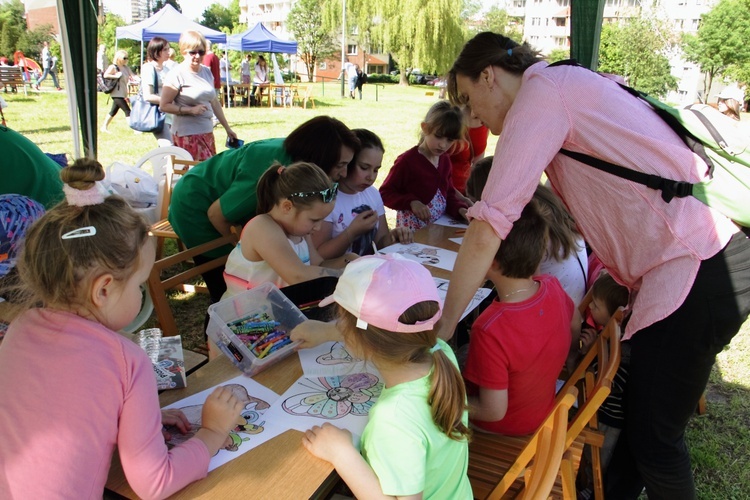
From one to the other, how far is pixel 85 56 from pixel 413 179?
327 cm

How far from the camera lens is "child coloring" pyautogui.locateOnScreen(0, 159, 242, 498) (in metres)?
0.98

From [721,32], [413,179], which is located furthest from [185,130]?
[721,32]

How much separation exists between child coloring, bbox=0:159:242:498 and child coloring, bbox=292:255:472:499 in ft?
1.07

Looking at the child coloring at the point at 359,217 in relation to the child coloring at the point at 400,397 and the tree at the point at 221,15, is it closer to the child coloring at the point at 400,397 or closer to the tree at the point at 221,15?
the child coloring at the point at 400,397

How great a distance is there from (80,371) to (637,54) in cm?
2023

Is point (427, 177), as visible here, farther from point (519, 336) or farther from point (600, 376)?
point (600, 376)

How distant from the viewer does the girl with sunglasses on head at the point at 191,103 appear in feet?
16.8

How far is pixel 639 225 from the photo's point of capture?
→ 4.75 ft

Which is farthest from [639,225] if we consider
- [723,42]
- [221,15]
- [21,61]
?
[221,15]

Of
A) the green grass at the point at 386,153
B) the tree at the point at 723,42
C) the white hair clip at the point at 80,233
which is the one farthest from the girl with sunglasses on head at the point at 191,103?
the tree at the point at 723,42

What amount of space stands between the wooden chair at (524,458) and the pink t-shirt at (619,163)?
439 millimetres

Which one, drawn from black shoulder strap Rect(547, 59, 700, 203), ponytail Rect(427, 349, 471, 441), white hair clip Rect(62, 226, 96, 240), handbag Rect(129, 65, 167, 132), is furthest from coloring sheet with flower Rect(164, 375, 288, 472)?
handbag Rect(129, 65, 167, 132)

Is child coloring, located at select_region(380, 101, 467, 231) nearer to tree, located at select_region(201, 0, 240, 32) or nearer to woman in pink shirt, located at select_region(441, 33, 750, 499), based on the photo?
woman in pink shirt, located at select_region(441, 33, 750, 499)

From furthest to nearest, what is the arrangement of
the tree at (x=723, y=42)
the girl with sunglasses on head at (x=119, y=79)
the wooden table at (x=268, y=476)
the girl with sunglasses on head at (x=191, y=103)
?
the tree at (x=723, y=42) < the girl with sunglasses on head at (x=119, y=79) < the girl with sunglasses on head at (x=191, y=103) < the wooden table at (x=268, y=476)
